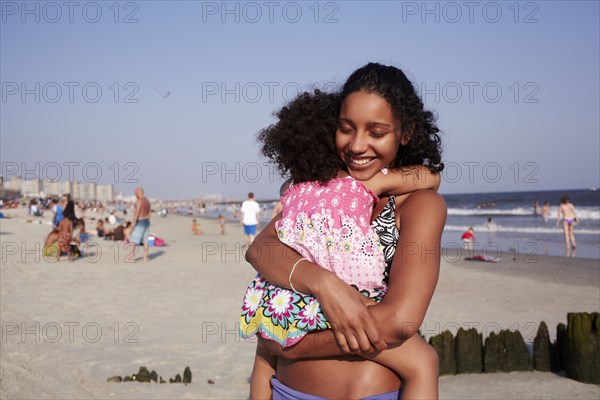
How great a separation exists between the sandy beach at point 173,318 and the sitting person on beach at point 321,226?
4.20 meters

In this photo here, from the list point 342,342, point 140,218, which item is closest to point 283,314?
point 342,342

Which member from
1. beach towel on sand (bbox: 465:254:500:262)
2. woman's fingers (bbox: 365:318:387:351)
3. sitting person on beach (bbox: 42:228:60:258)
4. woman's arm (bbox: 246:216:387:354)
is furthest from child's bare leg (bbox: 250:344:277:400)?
beach towel on sand (bbox: 465:254:500:262)

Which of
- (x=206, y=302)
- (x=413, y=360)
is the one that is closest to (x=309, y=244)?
(x=413, y=360)

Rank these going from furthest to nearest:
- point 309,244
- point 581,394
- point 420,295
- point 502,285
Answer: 1. point 502,285
2. point 581,394
3. point 309,244
4. point 420,295

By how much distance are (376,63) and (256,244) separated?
2.69 ft

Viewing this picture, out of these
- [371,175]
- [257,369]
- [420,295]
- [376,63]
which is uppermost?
[376,63]

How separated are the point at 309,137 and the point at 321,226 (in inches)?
15.6

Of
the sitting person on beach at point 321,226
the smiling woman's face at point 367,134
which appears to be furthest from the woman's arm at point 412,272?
the smiling woman's face at point 367,134

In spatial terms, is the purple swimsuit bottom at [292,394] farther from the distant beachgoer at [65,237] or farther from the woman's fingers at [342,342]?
the distant beachgoer at [65,237]

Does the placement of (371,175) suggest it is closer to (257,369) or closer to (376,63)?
(376,63)

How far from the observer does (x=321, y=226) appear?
2.04 meters

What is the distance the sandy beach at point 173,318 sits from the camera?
6121mm

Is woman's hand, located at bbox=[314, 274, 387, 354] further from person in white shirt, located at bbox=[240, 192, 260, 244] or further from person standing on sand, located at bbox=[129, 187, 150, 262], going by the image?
person in white shirt, located at bbox=[240, 192, 260, 244]

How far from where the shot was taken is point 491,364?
650cm
